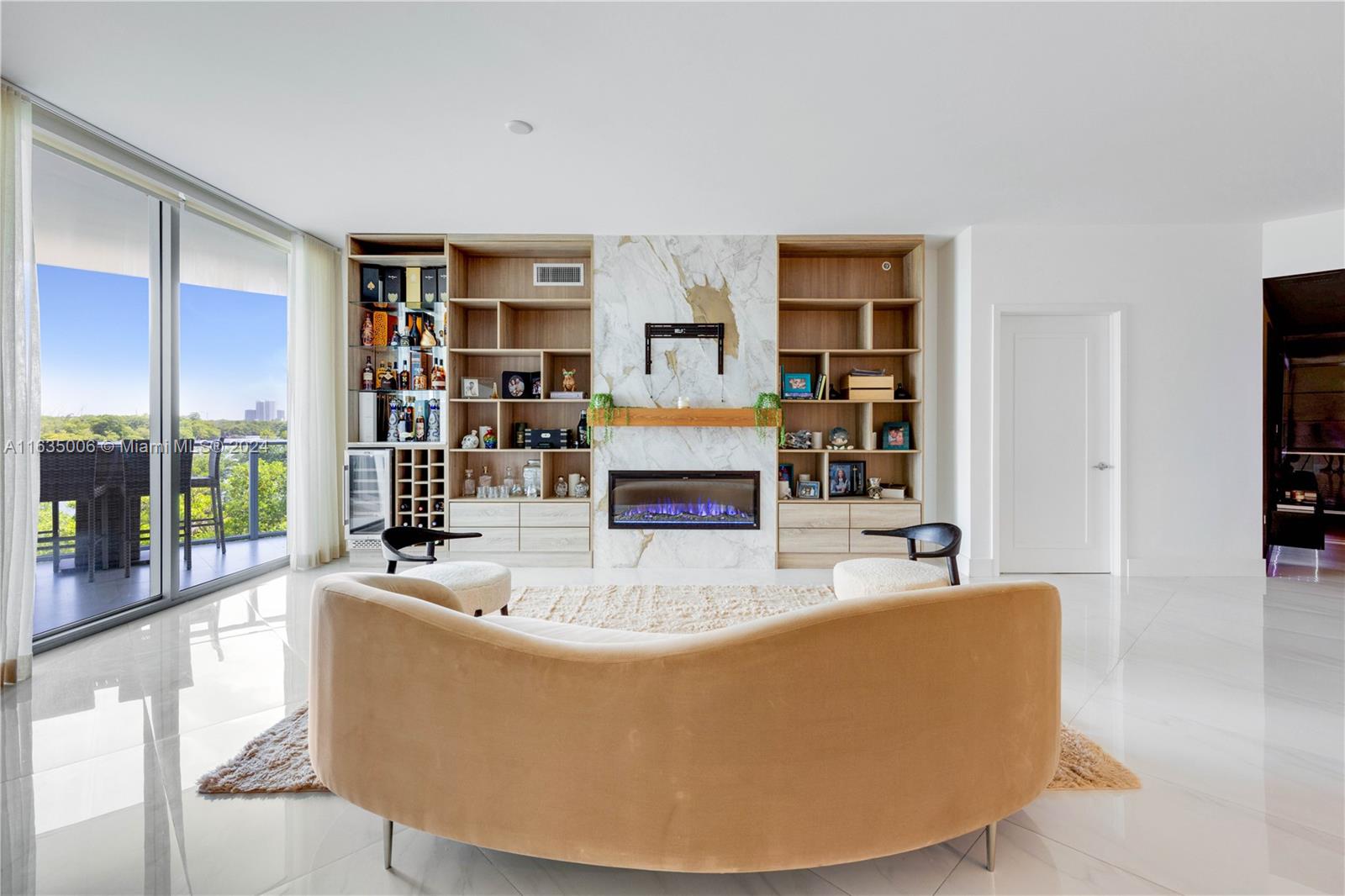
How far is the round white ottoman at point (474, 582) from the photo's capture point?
261cm

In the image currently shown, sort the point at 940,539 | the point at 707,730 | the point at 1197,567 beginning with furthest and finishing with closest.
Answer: the point at 1197,567, the point at 940,539, the point at 707,730

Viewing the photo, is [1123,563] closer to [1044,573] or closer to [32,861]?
[1044,573]

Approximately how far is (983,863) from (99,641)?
4.16 m

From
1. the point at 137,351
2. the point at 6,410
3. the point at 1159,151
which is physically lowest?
the point at 6,410

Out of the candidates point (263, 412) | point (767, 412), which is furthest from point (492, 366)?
point (767, 412)

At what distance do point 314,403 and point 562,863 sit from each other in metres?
4.25

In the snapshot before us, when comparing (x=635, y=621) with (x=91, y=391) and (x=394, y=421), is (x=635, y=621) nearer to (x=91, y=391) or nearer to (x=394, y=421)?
(x=394, y=421)

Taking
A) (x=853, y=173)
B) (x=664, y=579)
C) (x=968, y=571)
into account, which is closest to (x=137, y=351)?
(x=664, y=579)

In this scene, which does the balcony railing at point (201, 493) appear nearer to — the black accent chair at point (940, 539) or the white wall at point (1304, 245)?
→ the black accent chair at point (940, 539)

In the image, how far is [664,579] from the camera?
13.9 ft

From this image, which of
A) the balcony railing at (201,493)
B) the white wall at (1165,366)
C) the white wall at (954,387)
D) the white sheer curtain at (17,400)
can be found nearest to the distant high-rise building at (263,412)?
the balcony railing at (201,493)

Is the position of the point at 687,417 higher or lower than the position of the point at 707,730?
higher

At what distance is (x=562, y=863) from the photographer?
1467 millimetres

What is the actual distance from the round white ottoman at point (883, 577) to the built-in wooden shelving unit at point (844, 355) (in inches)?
67.4
